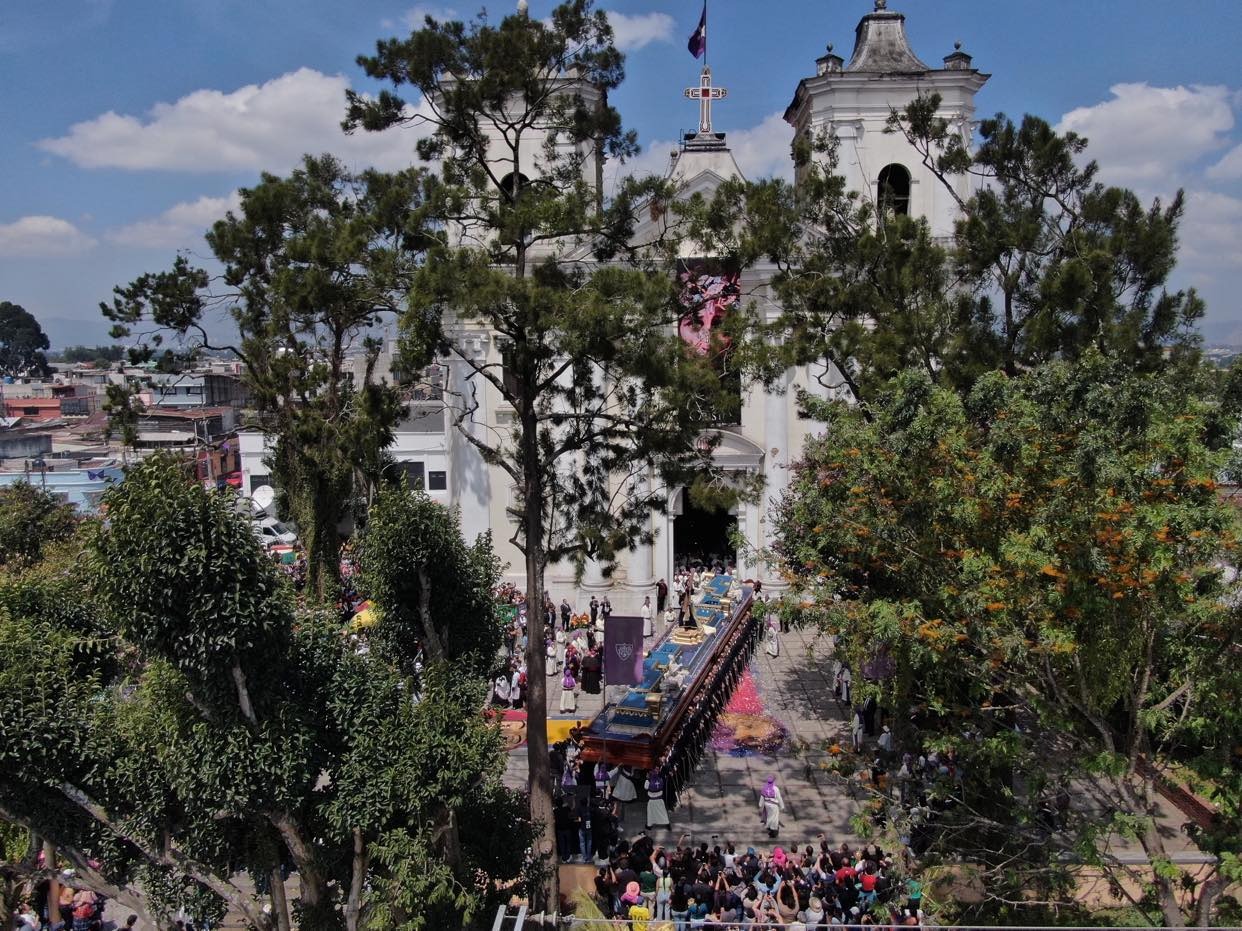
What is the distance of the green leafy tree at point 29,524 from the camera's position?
76.2 ft

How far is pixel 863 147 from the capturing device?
86.1ft

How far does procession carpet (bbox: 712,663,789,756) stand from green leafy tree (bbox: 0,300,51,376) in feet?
387

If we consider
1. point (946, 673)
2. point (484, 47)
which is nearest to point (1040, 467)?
point (946, 673)

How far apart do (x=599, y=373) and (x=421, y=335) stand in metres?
14.3

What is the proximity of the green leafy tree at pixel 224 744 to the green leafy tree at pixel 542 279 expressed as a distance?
2.88 meters

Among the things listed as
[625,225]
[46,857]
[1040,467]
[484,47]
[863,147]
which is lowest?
[46,857]

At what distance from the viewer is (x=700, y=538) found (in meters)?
31.7

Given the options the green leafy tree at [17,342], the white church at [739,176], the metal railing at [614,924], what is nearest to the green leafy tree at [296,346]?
the white church at [739,176]

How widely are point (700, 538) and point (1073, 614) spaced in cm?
2387

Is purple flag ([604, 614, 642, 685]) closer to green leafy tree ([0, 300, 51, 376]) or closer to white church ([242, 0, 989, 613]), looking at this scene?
white church ([242, 0, 989, 613])

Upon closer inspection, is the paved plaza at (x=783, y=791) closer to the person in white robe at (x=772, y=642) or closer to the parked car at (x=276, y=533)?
the person in white robe at (x=772, y=642)

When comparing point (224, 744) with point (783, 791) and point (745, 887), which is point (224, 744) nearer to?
point (745, 887)

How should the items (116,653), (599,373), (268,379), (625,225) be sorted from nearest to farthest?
(116,653), (625,225), (268,379), (599,373)

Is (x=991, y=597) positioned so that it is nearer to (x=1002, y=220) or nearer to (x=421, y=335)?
(x=421, y=335)
